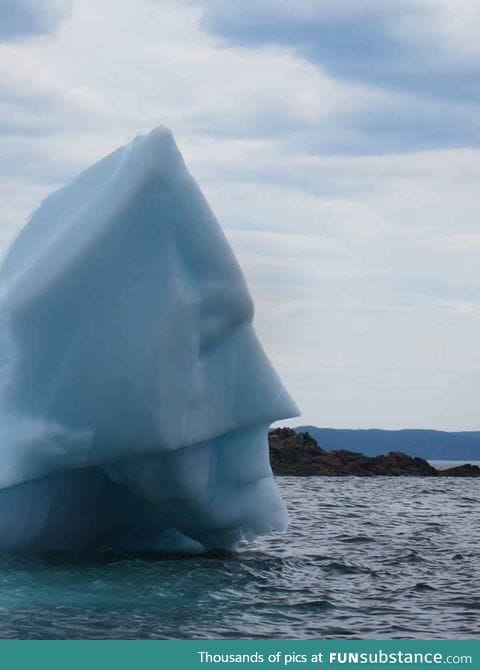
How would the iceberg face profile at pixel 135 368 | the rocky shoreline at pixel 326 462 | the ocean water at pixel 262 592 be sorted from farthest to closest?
the rocky shoreline at pixel 326 462
the iceberg face profile at pixel 135 368
the ocean water at pixel 262 592

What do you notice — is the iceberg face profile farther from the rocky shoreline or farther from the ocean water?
the rocky shoreline

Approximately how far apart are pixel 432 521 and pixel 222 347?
13308mm

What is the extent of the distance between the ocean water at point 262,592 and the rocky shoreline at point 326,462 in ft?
120

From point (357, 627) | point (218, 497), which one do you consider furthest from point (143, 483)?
point (357, 627)

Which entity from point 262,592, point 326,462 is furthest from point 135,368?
point 326,462

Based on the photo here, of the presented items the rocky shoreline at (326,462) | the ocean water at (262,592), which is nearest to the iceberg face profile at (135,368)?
the ocean water at (262,592)

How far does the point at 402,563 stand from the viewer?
17266mm

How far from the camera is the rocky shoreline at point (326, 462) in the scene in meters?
57.4

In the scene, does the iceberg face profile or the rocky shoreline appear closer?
the iceberg face profile

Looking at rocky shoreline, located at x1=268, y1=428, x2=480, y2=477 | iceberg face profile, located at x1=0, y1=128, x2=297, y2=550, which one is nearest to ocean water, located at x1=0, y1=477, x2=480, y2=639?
iceberg face profile, located at x1=0, y1=128, x2=297, y2=550

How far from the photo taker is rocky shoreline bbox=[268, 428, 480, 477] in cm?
5738

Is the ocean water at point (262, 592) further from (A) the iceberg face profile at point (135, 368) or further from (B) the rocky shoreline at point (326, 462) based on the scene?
(B) the rocky shoreline at point (326, 462)

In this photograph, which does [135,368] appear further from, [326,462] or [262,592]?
[326,462]

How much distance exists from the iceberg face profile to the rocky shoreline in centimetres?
3982
